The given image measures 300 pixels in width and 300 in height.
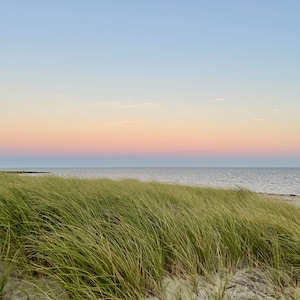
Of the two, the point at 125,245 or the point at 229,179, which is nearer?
the point at 125,245

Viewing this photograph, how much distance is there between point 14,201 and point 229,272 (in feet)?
7.46

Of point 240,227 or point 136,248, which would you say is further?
point 240,227

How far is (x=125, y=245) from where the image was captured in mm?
2375

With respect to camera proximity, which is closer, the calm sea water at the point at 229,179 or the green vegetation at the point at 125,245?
the green vegetation at the point at 125,245

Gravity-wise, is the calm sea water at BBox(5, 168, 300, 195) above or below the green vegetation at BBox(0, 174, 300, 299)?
below

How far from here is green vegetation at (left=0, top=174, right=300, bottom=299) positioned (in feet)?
6.45

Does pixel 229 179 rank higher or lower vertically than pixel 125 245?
lower

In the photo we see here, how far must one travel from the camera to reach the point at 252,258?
2572 mm

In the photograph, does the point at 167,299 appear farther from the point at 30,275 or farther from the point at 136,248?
the point at 30,275

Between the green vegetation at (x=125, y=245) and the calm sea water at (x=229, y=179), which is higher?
the green vegetation at (x=125, y=245)

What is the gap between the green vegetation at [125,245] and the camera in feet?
6.45

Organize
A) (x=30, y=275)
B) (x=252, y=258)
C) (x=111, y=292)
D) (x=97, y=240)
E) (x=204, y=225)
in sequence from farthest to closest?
(x=204, y=225) < (x=252, y=258) < (x=97, y=240) < (x=30, y=275) < (x=111, y=292)

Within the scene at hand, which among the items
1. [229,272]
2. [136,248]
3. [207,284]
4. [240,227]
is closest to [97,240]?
[136,248]

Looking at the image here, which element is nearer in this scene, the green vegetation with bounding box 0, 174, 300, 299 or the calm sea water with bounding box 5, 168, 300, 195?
the green vegetation with bounding box 0, 174, 300, 299
